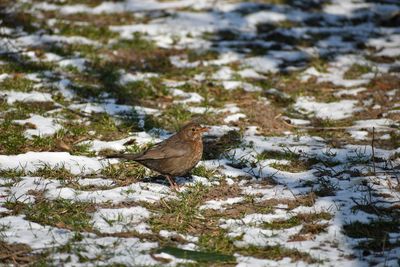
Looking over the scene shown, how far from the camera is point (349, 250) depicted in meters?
4.91

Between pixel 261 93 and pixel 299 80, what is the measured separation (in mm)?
958

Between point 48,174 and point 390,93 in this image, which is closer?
point 48,174

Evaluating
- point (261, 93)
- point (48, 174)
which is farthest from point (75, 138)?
point (261, 93)

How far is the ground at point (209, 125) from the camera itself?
16.6 ft

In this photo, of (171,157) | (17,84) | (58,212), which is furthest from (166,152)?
(17,84)

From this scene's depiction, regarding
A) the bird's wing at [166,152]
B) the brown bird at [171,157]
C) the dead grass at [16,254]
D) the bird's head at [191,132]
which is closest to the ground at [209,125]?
the dead grass at [16,254]

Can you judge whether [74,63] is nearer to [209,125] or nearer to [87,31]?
[87,31]

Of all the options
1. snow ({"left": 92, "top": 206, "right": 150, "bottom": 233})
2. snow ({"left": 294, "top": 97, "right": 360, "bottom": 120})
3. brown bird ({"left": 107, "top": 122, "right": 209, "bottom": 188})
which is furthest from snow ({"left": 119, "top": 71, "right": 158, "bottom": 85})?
snow ({"left": 92, "top": 206, "right": 150, "bottom": 233})

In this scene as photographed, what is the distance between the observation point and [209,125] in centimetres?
849

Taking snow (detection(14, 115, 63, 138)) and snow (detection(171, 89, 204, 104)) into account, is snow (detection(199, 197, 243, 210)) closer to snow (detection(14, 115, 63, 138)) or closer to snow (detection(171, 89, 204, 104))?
snow (detection(14, 115, 63, 138))

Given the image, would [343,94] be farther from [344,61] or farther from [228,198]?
[228,198]

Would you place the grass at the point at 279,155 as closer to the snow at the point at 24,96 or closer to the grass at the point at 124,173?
the grass at the point at 124,173

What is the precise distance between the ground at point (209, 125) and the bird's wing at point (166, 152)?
0.31 meters

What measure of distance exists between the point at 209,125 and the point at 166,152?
7.13ft
